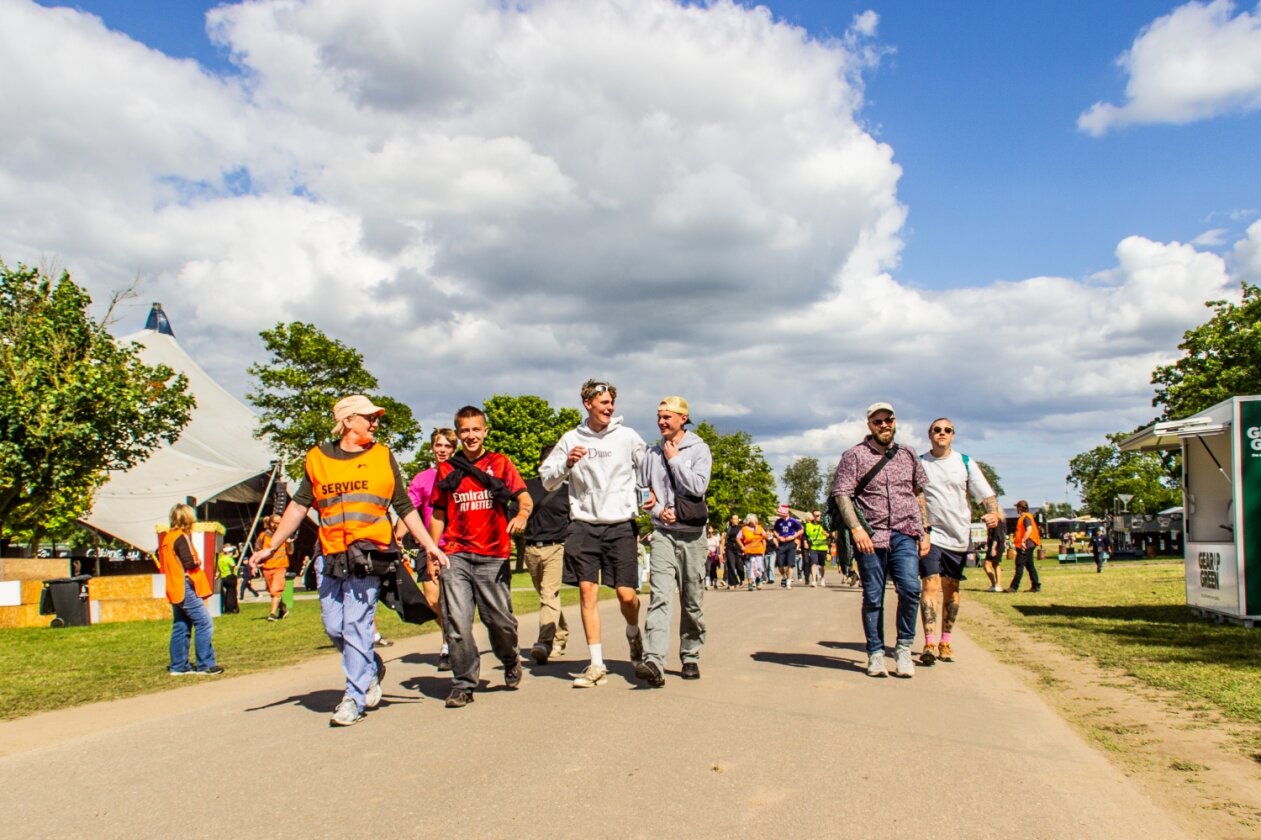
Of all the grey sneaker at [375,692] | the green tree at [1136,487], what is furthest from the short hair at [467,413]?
the green tree at [1136,487]

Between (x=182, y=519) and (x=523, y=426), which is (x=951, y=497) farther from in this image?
(x=523, y=426)

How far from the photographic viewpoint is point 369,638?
6.21 metres

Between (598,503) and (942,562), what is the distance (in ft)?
11.1

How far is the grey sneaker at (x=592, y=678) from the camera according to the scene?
7133 mm

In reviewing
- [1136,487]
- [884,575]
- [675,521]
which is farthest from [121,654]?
[1136,487]

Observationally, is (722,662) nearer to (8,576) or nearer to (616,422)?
(616,422)

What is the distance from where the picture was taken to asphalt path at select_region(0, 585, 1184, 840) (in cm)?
393

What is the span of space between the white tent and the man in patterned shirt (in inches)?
881

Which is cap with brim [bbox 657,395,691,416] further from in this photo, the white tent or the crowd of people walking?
the white tent

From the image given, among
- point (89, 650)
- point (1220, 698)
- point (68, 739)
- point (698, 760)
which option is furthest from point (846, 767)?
point (89, 650)

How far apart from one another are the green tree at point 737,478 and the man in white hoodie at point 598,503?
75.0 metres

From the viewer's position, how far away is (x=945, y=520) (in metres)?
8.84

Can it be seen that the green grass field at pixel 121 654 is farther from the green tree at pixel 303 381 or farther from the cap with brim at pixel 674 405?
the green tree at pixel 303 381

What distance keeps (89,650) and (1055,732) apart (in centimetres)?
1078
